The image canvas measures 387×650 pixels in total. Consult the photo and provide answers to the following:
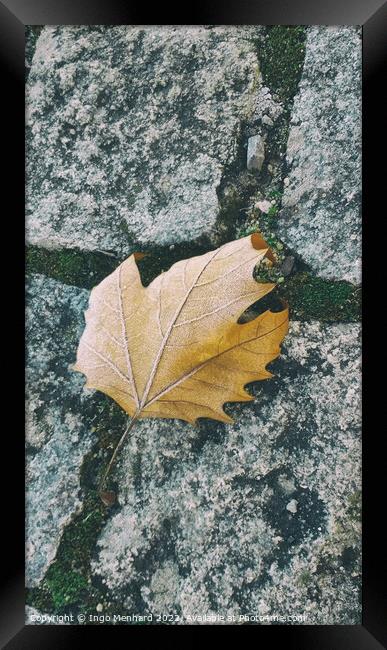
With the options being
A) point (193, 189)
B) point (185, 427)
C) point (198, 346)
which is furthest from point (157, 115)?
point (185, 427)

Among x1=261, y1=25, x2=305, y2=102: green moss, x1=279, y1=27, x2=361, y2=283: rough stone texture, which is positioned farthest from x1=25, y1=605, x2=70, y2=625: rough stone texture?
x1=261, y1=25, x2=305, y2=102: green moss

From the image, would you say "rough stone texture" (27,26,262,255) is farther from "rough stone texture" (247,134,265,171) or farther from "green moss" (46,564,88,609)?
"green moss" (46,564,88,609)

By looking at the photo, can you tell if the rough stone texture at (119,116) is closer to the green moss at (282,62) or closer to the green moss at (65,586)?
the green moss at (282,62)

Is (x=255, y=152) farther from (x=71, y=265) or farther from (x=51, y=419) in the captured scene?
(x=51, y=419)

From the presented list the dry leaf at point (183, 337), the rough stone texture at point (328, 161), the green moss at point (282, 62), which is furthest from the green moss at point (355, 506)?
the green moss at point (282, 62)
